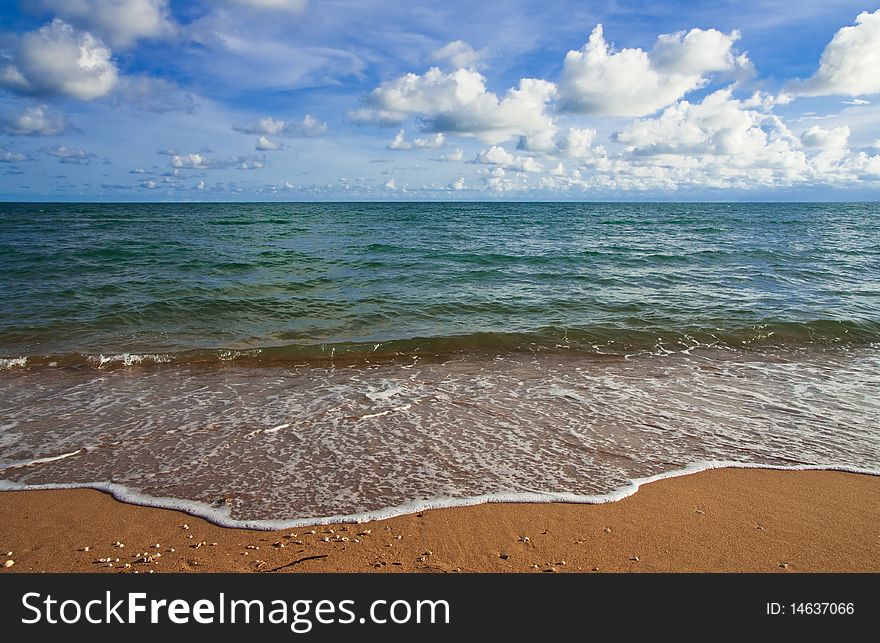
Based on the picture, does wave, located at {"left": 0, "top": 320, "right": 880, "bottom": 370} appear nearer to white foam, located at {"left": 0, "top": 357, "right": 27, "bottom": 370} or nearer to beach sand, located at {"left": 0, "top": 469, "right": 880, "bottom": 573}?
white foam, located at {"left": 0, "top": 357, "right": 27, "bottom": 370}

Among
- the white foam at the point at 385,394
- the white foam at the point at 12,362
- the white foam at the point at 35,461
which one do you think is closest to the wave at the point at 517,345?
the white foam at the point at 12,362

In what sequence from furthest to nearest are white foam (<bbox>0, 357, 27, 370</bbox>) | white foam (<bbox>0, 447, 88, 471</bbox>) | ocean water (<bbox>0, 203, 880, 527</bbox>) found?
white foam (<bbox>0, 357, 27, 370</bbox>) → white foam (<bbox>0, 447, 88, 471</bbox>) → ocean water (<bbox>0, 203, 880, 527</bbox>)

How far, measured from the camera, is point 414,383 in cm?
855

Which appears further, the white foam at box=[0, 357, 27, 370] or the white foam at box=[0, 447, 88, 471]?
the white foam at box=[0, 357, 27, 370]

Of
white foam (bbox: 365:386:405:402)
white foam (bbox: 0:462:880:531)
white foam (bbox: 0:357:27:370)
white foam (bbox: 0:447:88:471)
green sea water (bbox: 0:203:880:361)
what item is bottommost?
white foam (bbox: 365:386:405:402)

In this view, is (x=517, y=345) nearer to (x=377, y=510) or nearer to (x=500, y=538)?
(x=377, y=510)

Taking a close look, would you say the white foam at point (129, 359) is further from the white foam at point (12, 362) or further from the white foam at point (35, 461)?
the white foam at point (35, 461)

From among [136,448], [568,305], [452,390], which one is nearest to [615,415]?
[452,390]

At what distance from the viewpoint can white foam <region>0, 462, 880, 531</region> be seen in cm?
431

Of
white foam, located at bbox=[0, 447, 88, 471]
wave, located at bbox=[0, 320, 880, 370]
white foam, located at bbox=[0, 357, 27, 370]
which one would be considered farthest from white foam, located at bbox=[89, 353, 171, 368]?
white foam, located at bbox=[0, 447, 88, 471]

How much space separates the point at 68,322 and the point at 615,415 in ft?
40.9

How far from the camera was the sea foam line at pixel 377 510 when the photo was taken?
4.31 m
